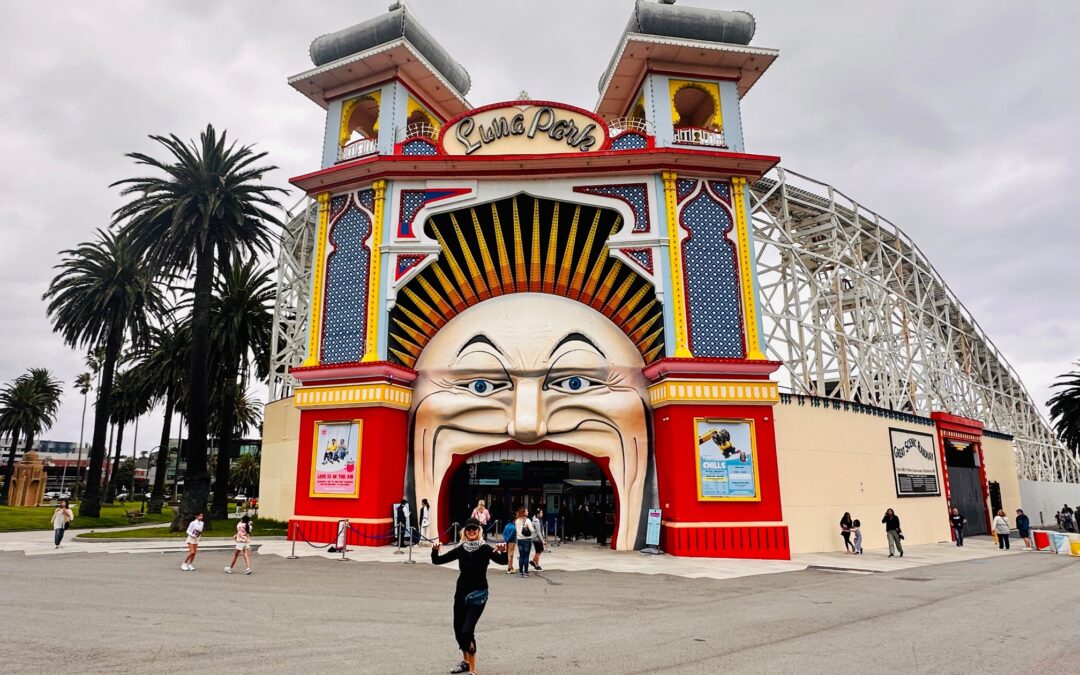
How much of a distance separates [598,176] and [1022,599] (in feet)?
54.7

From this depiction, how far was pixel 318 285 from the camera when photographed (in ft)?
76.1

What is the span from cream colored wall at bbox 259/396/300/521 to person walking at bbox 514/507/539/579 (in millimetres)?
15895

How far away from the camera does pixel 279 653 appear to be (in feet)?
24.7

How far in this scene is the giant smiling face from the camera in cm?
2080

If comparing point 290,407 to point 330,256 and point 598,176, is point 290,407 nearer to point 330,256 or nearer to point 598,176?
point 330,256

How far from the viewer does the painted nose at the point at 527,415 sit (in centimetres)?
2055

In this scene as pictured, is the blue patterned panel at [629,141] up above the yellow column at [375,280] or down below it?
above

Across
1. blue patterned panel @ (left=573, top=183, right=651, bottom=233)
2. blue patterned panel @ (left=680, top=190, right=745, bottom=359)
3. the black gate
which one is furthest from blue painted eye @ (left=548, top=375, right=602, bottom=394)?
the black gate

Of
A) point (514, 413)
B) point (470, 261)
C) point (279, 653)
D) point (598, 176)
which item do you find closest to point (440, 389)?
point (514, 413)

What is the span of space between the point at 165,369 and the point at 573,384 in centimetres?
2844

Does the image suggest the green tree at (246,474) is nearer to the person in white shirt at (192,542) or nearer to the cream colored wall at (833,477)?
the person in white shirt at (192,542)

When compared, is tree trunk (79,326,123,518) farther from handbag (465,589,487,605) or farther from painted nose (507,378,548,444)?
A: handbag (465,589,487,605)

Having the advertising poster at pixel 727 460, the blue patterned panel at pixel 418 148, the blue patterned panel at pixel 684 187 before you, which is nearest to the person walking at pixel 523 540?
the advertising poster at pixel 727 460

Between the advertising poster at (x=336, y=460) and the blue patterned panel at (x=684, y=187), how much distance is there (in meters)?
13.6
